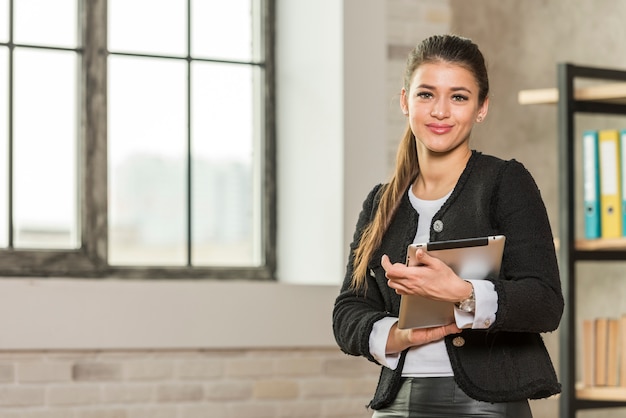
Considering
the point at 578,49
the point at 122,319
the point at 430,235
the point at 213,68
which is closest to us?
the point at 430,235

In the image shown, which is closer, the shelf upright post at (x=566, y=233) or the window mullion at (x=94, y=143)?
the shelf upright post at (x=566, y=233)

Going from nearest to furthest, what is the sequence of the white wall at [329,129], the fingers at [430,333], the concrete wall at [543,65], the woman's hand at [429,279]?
the woman's hand at [429,279] → the fingers at [430,333] → the white wall at [329,129] → the concrete wall at [543,65]

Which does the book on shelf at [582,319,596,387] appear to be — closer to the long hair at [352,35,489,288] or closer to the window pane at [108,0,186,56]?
the window pane at [108,0,186,56]

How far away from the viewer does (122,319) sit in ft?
11.3

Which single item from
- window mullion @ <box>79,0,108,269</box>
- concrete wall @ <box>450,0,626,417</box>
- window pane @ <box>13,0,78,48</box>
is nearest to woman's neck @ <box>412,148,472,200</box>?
window mullion @ <box>79,0,108,269</box>

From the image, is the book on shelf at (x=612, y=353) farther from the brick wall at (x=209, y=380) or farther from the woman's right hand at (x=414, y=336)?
the woman's right hand at (x=414, y=336)

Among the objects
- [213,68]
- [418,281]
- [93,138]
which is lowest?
[418,281]

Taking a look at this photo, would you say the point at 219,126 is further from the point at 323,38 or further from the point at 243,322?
the point at 243,322

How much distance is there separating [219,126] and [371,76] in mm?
591

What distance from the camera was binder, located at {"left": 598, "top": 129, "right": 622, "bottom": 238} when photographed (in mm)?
3578

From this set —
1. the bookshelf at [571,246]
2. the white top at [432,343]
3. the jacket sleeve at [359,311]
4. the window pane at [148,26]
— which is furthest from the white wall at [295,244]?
the white top at [432,343]

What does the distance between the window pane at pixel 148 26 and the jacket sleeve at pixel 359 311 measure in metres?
2.06

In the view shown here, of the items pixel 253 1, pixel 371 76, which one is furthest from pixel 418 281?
pixel 253 1

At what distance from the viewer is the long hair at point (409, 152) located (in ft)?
6.18
